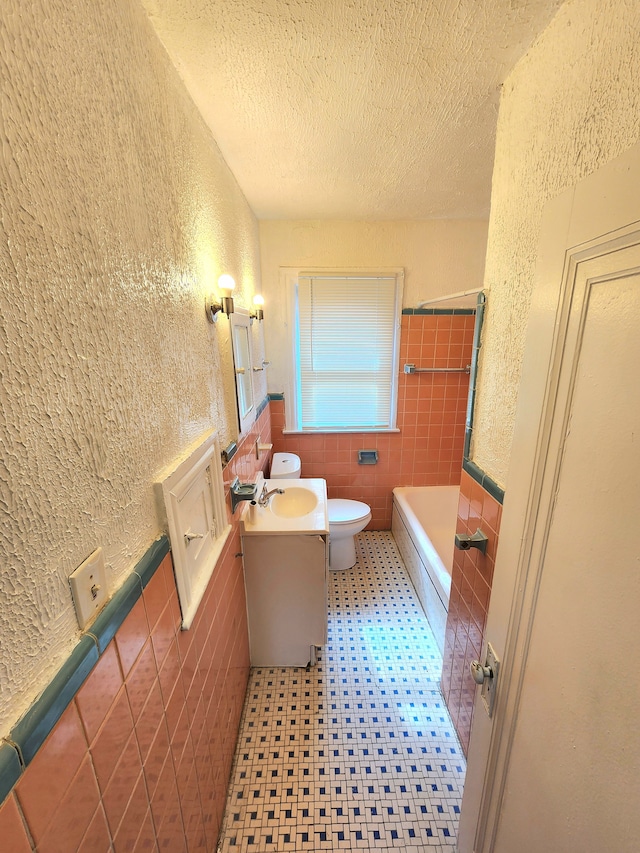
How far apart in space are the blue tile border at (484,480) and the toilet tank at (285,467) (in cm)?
133

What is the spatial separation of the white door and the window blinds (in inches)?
75.6

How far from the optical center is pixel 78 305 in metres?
0.56

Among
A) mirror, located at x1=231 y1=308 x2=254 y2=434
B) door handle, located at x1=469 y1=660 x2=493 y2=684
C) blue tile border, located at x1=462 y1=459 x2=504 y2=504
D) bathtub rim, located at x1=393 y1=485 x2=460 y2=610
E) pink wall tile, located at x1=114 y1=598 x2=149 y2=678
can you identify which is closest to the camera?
pink wall tile, located at x1=114 y1=598 x2=149 y2=678

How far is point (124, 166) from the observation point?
698 mm

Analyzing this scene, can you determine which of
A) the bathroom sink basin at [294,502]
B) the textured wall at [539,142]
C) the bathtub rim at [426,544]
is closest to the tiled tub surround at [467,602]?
the textured wall at [539,142]

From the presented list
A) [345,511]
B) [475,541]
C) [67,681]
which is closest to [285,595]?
[345,511]

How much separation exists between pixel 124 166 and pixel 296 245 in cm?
193

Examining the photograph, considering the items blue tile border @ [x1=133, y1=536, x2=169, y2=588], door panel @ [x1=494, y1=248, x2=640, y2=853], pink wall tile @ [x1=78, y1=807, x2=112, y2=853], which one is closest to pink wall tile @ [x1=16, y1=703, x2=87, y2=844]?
pink wall tile @ [x1=78, y1=807, x2=112, y2=853]

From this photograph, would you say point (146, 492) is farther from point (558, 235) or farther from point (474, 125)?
point (474, 125)

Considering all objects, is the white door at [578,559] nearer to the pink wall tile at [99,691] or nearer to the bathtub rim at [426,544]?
the pink wall tile at [99,691]

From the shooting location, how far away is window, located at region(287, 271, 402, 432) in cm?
256

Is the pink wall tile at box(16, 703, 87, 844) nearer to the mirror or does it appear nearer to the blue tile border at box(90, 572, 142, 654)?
the blue tile border at box(90, 572, 142, 654)

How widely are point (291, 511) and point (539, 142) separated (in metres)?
1.86

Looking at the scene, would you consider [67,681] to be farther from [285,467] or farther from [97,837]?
[285,467]
